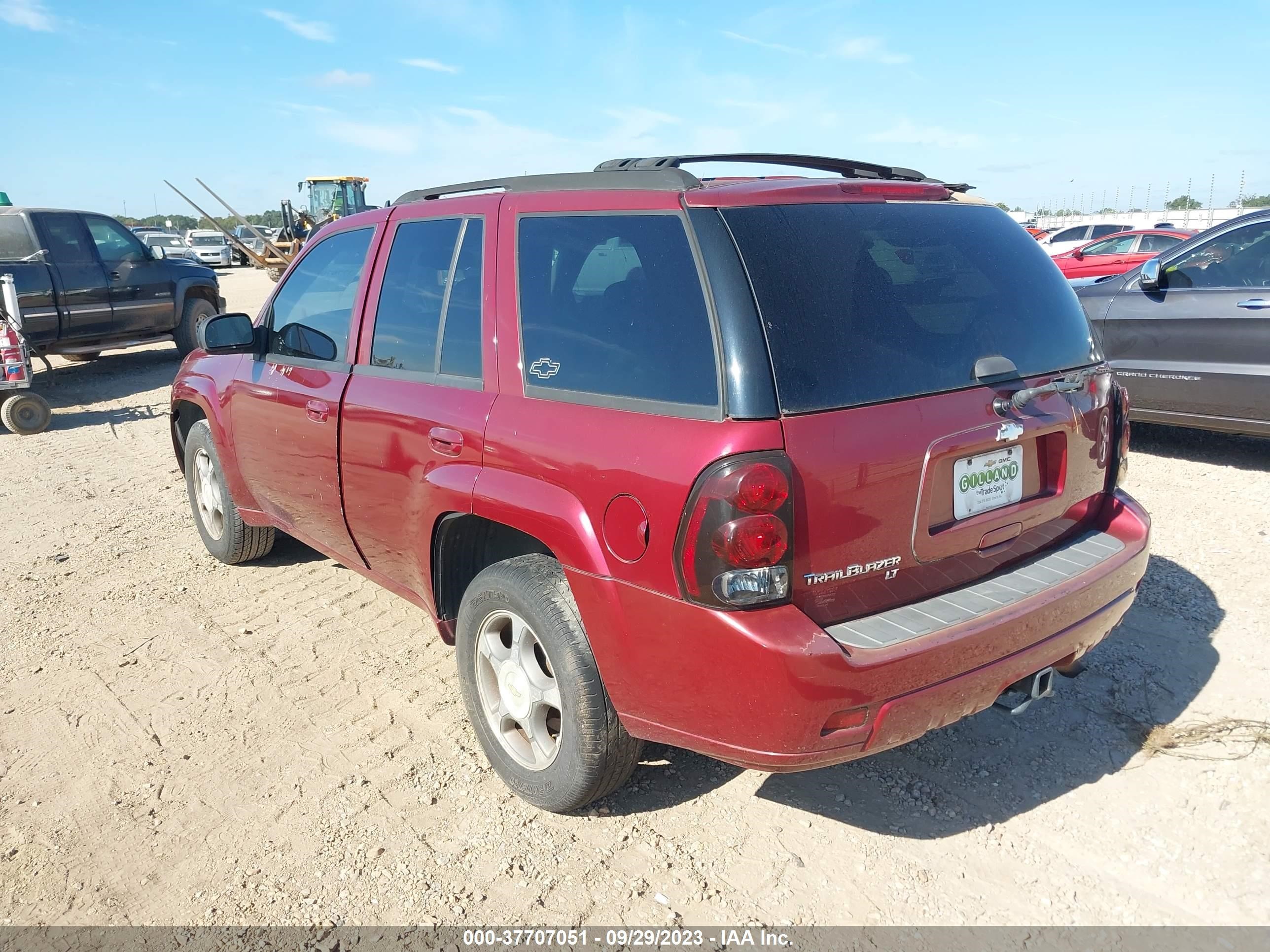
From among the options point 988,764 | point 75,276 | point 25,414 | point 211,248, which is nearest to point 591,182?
point 988,764

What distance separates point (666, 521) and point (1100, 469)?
1654mm

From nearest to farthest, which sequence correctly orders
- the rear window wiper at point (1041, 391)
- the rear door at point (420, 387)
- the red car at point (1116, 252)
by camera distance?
the rear window wiper at point (1041, 391)
the rear door at point (420, 387)
the red car at point (1116, 252)

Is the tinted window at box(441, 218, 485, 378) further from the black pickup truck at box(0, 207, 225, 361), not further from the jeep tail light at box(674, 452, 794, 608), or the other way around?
the black pickup truck at box(0, 207, 225, 361)

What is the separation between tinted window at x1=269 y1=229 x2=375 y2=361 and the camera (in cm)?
379

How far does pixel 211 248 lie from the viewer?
124ft

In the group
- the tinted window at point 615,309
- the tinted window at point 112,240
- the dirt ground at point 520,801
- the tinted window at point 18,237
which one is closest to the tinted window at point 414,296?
the tinted window at point 615,309

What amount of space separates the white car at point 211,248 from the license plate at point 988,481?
3918 cm

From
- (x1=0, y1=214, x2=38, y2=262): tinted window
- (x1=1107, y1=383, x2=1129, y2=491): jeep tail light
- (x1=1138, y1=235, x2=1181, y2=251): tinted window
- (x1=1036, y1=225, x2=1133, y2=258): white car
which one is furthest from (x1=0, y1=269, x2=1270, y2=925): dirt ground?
(x1=1036, y1=225, x2=1133, y2=258): white car

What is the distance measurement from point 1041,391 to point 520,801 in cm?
211

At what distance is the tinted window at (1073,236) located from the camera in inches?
849

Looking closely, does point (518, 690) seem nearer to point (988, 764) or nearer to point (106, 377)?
point (988, 764)

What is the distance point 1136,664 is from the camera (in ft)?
12.1

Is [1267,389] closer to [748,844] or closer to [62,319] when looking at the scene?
[748,844]

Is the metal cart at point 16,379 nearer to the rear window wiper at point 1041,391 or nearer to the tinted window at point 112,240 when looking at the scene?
the tinted window at point 112,240
